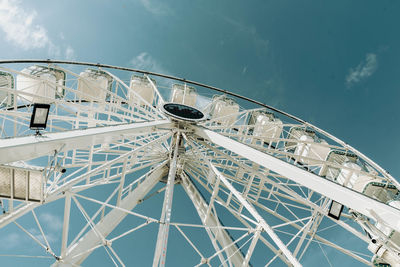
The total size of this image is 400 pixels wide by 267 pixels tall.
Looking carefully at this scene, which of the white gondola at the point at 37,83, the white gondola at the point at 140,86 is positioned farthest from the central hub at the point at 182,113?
the white gondola at the point at 37,83

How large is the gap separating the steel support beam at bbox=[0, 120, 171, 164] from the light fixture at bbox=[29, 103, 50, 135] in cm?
25

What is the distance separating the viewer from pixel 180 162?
13.7 m

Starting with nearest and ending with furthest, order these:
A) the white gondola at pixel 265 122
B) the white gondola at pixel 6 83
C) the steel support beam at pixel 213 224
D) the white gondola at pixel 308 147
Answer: the steel support beam at pixel 213 224 → the white gondola at pixel 6 83 → the white gondola at pixel 308 147 → the white gondola at pixel 265 122

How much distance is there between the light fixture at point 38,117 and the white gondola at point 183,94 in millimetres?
14285

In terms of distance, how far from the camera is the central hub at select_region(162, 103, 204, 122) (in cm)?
1240

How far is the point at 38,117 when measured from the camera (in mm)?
5531

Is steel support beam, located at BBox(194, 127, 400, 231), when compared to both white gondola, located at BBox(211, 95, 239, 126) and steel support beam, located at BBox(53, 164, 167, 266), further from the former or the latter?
white gondola, located at BBox(211, 95, 239, 126)

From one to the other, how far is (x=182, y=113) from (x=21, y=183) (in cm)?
818

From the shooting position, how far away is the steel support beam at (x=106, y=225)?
304 inches

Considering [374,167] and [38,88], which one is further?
[38,88]

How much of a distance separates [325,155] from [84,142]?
1589cm

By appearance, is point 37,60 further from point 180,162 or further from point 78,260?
point 78,260

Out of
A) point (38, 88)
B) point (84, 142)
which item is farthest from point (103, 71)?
point (84, 142)

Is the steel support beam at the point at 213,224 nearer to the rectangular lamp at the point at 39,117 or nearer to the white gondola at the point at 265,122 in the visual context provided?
the rectangular lamp at the point at 39,117
